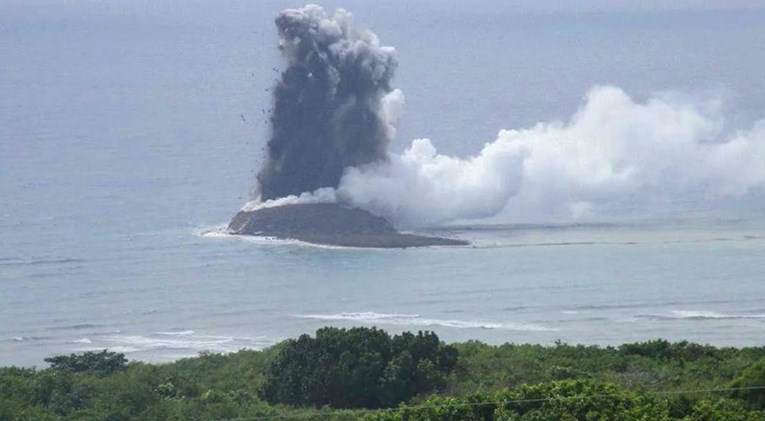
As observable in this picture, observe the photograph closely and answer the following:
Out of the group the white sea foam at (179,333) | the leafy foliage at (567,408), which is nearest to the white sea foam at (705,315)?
the white sea foam at (179,333)

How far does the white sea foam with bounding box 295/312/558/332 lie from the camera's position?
51781 millimetres

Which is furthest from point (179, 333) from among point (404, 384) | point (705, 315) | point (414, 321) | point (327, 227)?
point (404, 384)

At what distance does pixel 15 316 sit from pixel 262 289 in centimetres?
748

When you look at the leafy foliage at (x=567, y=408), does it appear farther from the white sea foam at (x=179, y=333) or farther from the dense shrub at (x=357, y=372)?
the white sea foam at (x=179, y=333)

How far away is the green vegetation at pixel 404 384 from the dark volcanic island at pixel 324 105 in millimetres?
37261

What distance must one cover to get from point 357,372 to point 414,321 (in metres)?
19.8

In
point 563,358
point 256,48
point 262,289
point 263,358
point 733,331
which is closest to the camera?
point 563,358

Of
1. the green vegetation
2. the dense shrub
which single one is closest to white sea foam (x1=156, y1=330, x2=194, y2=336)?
the green vegetation

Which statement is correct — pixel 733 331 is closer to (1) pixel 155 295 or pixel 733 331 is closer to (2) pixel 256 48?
(1) pixel 155 295

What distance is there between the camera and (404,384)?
108 feet

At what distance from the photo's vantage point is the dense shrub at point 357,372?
33.0 meters

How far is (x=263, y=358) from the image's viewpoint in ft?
122

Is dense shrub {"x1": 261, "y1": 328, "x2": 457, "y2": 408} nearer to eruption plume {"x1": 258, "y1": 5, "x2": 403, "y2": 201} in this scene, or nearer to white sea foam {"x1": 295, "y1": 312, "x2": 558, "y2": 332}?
white sea foam {"x1": 295, "y1": 312, "x2": 558, "y2": 332}

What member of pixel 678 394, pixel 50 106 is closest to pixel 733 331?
pixel 678 394
